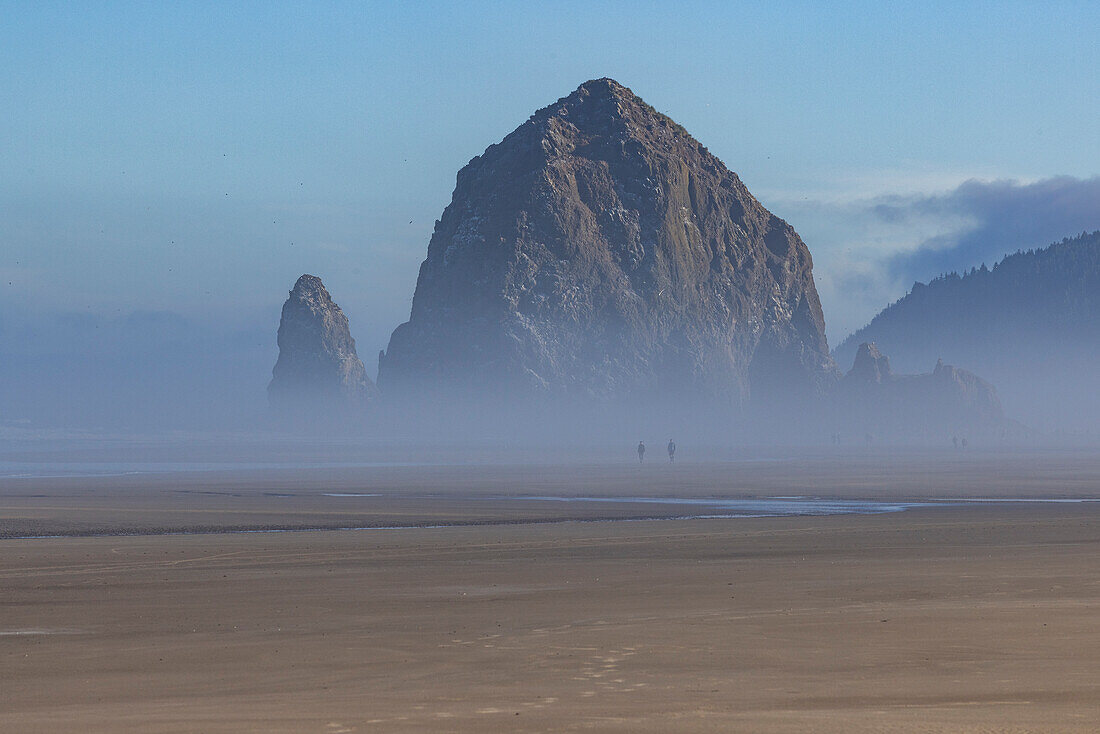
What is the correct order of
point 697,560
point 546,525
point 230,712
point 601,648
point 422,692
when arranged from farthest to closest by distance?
point 546,525
point 697,560
point 601,648
point 422,692
point 230,712

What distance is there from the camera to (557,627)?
13438 mm

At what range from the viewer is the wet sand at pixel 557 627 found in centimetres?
924

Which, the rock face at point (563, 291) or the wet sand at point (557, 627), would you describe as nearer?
the wet sand at point (557, 627)

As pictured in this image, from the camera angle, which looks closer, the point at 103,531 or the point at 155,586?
the point at 155,586

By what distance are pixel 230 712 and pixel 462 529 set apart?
18739 millimetres

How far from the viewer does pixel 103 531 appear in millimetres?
27172

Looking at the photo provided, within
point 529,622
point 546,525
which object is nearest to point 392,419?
point 546,525

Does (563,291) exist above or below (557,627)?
above

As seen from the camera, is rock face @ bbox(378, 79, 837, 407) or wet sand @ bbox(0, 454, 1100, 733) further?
rock face @ bbox(378, 79, 837, 407)

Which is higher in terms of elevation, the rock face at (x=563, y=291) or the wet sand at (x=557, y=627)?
the rock face at (x=563, y=291)

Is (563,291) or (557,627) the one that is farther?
(563,291)

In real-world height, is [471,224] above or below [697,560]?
above

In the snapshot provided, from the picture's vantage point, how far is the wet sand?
30.3 feet

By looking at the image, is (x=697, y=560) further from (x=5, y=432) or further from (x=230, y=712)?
(x=5, y=432)
